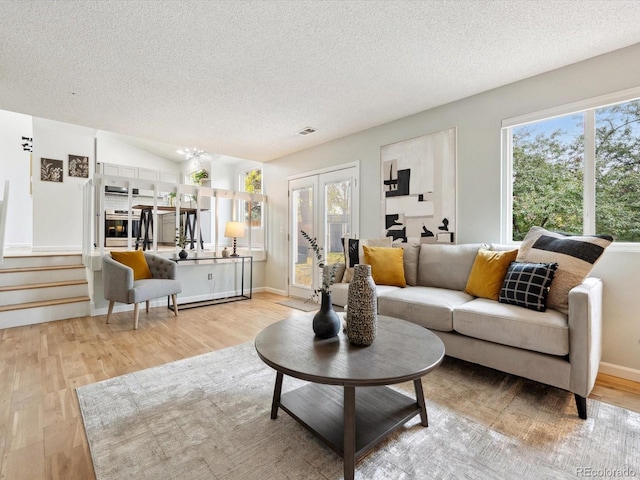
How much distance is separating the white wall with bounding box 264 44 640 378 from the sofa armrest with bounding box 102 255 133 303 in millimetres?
2857

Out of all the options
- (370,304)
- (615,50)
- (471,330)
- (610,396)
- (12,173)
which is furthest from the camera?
(12,173)

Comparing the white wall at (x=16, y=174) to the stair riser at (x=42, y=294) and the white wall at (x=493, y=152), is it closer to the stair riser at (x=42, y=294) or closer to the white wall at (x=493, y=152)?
the stair riser at (x=42, y=294)

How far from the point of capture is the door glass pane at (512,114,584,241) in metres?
2.51

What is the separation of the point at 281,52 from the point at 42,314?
402 cm

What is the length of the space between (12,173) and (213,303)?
485 cm

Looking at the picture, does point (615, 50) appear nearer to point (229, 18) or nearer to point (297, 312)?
point (229, 18)

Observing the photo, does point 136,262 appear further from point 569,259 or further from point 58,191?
point 569,259

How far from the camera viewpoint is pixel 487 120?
291cm

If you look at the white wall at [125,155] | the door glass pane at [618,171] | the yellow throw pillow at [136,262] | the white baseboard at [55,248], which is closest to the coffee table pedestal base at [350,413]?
the door glass pane at [618,171]

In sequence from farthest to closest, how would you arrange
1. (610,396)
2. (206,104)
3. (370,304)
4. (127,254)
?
1. (127,254)
2. (206,104)
3. (610,396)
4. (370,304)

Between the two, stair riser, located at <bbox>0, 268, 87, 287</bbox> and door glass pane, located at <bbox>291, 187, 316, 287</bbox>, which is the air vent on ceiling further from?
stair riser, located at <bbox>0, 268, 87, 287</bbox>

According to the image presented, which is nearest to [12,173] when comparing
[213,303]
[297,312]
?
[213,303]

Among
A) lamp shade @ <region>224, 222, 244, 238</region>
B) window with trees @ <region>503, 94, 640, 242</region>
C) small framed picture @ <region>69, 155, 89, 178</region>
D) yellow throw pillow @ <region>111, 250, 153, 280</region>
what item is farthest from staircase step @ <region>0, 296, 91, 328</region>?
window with trees @ <region>503, 94, 640, 242</region>
